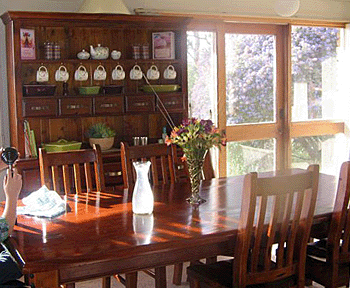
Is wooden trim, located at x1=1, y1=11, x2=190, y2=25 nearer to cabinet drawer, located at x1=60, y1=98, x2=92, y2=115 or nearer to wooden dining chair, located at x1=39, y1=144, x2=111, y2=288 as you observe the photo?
cabinet drawer, located at x1=60, y1=98, x2=92, y2=115

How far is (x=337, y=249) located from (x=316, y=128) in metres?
3.60

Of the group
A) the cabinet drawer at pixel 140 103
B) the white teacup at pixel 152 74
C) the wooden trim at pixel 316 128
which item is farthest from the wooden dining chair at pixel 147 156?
the wooden trim at pixel 316 128

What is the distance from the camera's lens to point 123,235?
2.42 metres

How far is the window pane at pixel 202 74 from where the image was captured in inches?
213

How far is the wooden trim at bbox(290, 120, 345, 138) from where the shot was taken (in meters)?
6.03

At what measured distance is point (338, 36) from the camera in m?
6.25

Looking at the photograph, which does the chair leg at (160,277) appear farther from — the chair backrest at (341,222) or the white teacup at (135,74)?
the white teacup at (135,74)

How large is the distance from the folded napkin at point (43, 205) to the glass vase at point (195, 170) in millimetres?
696

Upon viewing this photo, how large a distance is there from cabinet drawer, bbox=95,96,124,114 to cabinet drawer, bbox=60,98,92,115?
7cm

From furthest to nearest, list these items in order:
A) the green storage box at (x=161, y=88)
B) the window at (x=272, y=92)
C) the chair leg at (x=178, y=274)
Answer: the window at (x=272, y=92) → the green storage box at (x=161, y=88) → the chair leg at (x=178, y=274)

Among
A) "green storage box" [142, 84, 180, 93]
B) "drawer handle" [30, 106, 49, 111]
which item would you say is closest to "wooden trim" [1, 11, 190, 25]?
"green storage box" [142, 84, 180, 93]

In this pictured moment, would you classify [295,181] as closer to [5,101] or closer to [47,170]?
[47,170]

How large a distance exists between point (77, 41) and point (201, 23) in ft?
4.19

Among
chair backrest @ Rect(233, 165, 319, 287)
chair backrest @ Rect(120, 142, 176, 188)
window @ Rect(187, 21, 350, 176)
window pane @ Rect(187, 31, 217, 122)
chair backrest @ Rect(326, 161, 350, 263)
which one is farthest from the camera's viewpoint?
window @ Rect(187, 21, 350, 176)
